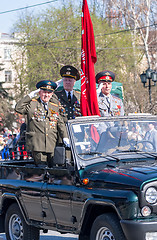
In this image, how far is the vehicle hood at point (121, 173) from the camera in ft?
17.7

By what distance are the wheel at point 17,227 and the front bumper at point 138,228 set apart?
2.43 m

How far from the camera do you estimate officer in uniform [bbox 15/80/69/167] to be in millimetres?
8289

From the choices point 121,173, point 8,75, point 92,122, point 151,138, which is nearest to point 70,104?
point 92,122

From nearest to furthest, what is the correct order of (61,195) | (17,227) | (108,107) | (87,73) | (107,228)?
1. (107,228)
2. (61,195)
3. (17,227)
4. (87,73)
5. (108,107)

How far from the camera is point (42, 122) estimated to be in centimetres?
838

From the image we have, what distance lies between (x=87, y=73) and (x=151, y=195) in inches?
131

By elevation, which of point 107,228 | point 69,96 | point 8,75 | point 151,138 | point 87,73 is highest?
point 8,75

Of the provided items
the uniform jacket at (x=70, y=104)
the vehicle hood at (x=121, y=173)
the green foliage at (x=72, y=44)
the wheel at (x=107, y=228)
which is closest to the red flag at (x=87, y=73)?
the uniform jacket at (x=70, y=104)

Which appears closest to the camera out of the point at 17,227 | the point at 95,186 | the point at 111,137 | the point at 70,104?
the point at 95,186

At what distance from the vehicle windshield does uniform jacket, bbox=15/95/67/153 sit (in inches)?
66.2

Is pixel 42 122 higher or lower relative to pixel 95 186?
higher

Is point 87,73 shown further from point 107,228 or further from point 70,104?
point 107,228

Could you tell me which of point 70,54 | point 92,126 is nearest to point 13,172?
point 92,126

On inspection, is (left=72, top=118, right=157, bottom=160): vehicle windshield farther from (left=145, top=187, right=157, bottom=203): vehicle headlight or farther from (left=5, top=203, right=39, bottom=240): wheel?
(left=5, top=203, right=39, bottom=240): wheel
